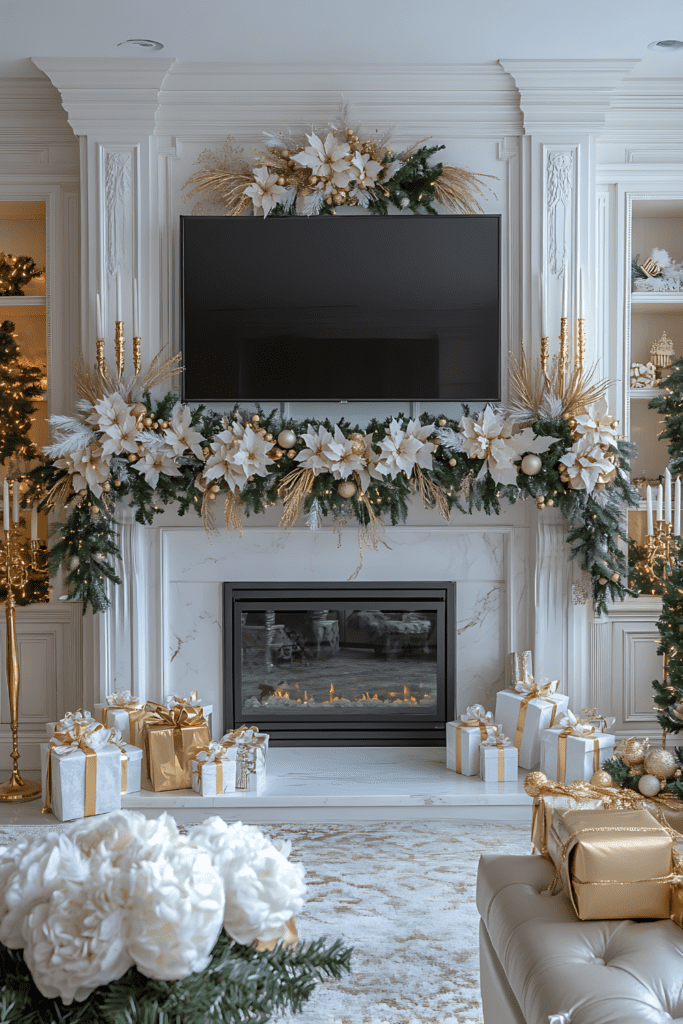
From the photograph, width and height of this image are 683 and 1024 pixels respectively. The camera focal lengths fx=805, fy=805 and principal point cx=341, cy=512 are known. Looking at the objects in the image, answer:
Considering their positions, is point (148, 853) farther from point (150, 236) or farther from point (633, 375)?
point (633, 375)

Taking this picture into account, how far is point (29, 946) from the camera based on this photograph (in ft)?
2.81

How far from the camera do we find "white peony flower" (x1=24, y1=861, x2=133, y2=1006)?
2.74ft

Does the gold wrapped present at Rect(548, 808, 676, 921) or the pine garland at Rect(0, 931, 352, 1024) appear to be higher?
the pine garland at Rect(0, 931, 352, 1024)

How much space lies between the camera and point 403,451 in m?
3.30

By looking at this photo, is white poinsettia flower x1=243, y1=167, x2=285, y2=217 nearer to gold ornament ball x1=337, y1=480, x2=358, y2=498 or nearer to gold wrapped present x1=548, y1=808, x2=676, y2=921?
gold ornament ball x1=337, y1=480, x2=358, y2=498

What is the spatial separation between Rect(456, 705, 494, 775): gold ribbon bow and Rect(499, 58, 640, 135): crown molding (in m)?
2.51

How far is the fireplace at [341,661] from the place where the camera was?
366cm

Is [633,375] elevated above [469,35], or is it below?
below

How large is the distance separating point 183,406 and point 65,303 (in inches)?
34.6

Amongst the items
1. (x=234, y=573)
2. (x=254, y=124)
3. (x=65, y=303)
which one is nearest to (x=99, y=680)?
(x=234, y=573)

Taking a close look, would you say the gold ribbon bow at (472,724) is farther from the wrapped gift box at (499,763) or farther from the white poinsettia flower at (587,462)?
the white poinsettia flower at (587,462)

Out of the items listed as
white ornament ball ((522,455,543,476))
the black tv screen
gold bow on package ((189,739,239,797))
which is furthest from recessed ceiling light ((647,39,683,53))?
gold bow on package ((189,739,239,797))

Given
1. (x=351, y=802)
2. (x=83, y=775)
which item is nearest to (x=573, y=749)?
(x=351, y=802)

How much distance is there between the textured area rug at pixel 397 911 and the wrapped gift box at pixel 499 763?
0.21 m
